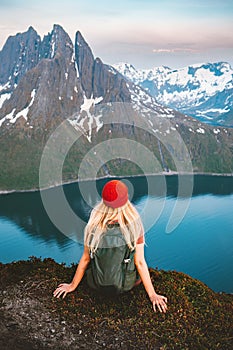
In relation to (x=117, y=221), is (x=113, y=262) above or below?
below

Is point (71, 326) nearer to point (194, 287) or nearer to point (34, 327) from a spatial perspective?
point (34, 327)

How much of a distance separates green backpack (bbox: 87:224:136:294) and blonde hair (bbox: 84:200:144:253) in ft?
0.45

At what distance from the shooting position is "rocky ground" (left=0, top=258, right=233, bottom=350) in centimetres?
936

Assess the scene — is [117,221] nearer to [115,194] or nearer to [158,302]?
[115,194]

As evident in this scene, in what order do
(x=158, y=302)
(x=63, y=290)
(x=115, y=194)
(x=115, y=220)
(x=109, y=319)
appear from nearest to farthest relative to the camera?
1. (x=115, y=194)
2. (x=115, y=220)
3. (x=109, y=319)
4. (x=158, y=302)
5. (x=63, y=290)

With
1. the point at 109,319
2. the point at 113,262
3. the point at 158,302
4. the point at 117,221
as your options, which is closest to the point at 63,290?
the point at 109,319

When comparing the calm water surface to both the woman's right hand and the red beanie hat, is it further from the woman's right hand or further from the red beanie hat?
the red beanie hat

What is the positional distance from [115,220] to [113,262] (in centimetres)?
115

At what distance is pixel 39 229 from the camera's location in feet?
402

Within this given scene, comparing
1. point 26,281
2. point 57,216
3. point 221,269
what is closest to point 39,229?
point 57,216

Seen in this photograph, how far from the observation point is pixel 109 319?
9.98 meters

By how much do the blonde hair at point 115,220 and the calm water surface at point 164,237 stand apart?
2449 inches

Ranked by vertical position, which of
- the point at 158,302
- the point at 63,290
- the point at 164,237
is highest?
the point at 63,290

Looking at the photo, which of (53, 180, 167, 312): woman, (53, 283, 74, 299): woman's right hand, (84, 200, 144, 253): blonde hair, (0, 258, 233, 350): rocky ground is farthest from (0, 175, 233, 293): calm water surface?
(84, 200, 144, 253): blonde hair
